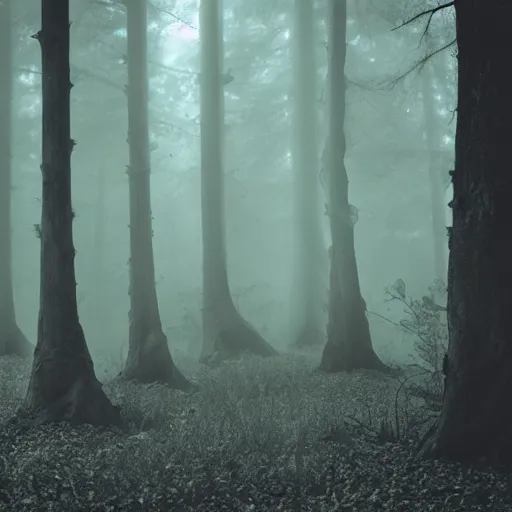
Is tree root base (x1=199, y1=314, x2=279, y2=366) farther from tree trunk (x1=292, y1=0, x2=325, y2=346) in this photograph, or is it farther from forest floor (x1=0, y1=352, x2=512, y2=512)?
forest floor (x1=0, y1=352, x2=512, y2=512)

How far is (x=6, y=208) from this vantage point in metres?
17.4

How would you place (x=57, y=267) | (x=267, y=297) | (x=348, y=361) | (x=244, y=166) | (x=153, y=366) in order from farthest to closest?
(x=244, y=166) < (x=267, y=297) < (x=348, y=361) < (x=153, y=366) < (x=57, y=267)

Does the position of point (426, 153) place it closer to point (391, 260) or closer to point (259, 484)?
point (391, 260)

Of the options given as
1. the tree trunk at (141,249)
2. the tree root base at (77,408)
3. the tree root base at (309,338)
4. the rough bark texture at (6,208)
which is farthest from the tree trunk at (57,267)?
the tree root base at (309,338)

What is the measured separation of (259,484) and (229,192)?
20288 mm

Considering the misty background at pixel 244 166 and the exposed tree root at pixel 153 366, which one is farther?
the misty background at pixel 244 166

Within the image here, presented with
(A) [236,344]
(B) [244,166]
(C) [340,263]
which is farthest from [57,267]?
(B) [244,166]

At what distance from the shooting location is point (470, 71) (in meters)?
5.71

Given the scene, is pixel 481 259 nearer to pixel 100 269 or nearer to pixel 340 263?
pixel 340 263

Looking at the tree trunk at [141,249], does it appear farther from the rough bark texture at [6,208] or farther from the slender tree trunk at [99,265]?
the slender tree trunk at [99,265]

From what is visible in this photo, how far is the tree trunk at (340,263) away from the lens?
1230cm

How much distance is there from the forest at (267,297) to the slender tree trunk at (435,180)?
0.37 feet

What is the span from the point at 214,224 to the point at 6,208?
6.64 metres

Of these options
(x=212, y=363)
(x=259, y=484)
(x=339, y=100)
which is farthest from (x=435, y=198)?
(x=259, y=484)
